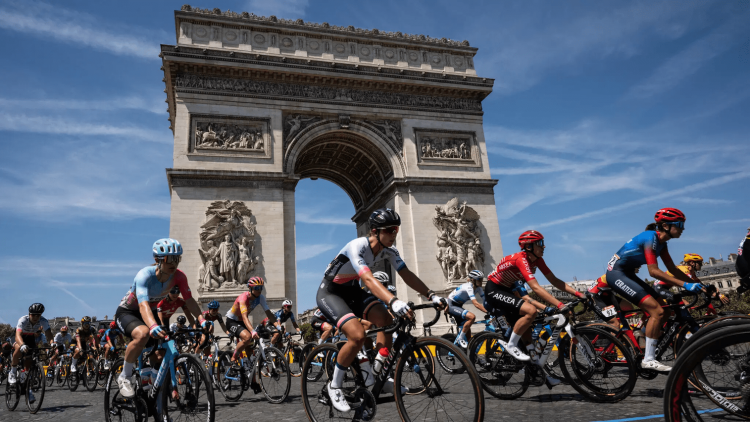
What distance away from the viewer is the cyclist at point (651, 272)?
5234 mm

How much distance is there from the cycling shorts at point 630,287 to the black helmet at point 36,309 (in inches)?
389

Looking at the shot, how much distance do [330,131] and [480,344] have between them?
18203mm

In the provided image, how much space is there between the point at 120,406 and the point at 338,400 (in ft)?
8.39

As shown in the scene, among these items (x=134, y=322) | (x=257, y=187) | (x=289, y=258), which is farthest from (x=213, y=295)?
(x=134, y=322)

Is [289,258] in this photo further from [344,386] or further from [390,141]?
[344,386]

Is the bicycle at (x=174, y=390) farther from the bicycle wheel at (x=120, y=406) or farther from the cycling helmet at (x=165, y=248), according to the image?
the cycling helmet at (x=165, y=248)

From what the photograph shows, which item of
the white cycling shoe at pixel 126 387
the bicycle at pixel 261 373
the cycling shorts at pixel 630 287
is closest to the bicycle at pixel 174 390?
the white cycling shoe at pixel 126 387

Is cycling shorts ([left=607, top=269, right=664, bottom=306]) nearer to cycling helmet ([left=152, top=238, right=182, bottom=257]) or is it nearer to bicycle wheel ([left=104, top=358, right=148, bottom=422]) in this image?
cycling helmet ([left=152, top=238, right=182, bottom=257])

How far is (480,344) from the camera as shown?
20.2ft

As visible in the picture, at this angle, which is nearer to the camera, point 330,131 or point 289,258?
point 289,258

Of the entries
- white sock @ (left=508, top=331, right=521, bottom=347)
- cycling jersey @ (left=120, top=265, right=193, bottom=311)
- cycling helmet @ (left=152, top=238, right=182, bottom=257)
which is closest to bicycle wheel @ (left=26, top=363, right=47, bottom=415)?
cycling jersey @ (left=120, top=265, right=193, bottom=311)

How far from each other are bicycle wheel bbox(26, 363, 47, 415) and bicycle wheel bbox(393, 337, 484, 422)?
7.23 meters

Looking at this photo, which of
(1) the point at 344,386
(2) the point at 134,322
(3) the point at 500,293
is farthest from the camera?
(3) the point at 500,293

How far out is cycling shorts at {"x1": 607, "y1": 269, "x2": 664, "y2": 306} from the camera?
547 centimetres
